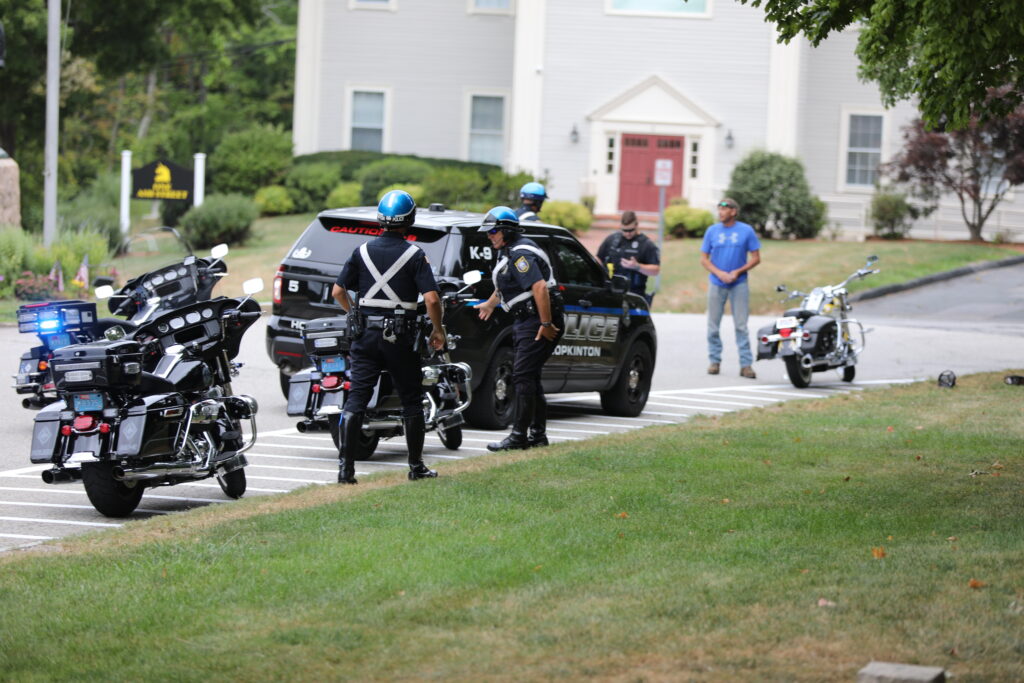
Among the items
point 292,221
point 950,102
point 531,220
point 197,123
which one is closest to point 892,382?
point 531,220

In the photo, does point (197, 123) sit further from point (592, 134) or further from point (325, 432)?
point (325, 432)

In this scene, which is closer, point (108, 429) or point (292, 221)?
point (108, 429)

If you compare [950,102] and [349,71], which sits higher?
[349,71]

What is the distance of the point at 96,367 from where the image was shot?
28.2 feet

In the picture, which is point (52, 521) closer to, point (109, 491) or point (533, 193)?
point (109, 491)

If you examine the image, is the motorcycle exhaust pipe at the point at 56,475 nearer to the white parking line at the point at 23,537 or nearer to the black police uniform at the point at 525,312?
the white parking line at the point at 23,537

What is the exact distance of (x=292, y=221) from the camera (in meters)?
37.6

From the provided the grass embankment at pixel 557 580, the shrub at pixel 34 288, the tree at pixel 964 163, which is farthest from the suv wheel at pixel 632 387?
the tree at pixel 964 163

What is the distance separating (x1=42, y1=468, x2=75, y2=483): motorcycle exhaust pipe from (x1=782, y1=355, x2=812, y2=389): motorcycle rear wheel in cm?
947

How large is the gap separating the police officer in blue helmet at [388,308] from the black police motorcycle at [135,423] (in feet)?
2.61

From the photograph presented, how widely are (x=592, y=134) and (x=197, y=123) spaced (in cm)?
2220

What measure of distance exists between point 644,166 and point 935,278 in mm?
8538

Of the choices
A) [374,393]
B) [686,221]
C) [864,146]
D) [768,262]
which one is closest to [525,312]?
[374,393]

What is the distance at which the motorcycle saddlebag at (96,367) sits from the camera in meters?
8.62
